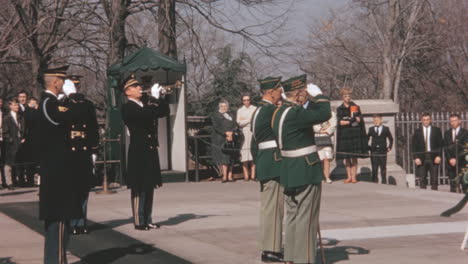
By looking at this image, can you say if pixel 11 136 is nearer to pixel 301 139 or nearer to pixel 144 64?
pixel 144 64

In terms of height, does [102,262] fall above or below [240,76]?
below

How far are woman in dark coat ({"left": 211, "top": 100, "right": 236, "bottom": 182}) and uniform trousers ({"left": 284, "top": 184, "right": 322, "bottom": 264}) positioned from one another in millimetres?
10628

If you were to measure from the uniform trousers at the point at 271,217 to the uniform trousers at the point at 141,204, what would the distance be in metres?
2.52

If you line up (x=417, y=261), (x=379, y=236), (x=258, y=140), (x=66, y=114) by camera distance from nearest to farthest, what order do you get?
1. (x=66, y=114)
2. (x=417, y=261)
3. (x=258, y=140)
4. (x=379, y=236)

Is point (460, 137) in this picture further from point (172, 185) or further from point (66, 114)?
point (66, 114)

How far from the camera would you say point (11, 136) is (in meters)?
18.3

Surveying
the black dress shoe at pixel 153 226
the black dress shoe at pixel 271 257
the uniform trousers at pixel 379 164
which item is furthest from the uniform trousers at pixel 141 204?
the uniform trousers at pixel 379 164

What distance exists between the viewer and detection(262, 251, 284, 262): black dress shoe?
9.08 m

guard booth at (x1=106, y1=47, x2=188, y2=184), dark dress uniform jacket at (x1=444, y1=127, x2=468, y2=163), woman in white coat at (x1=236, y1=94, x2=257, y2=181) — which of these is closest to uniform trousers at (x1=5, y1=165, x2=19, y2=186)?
guard booth at (x1=106, y1=47, x2=188, y2=184)

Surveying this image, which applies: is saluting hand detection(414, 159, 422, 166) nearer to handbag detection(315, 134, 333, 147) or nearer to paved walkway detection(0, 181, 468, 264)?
paved walkway detection(0, 181, 468, 264)

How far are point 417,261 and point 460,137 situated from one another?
32.2ft

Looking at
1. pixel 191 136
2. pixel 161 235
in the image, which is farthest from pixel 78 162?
pixel 191 136

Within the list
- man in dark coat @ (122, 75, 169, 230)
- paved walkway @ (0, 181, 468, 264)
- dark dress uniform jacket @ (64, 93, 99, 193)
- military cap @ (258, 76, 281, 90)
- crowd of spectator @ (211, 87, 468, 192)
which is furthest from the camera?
crowd of spectator @ (211, 87, 468, 192)

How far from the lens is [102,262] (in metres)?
9.30
